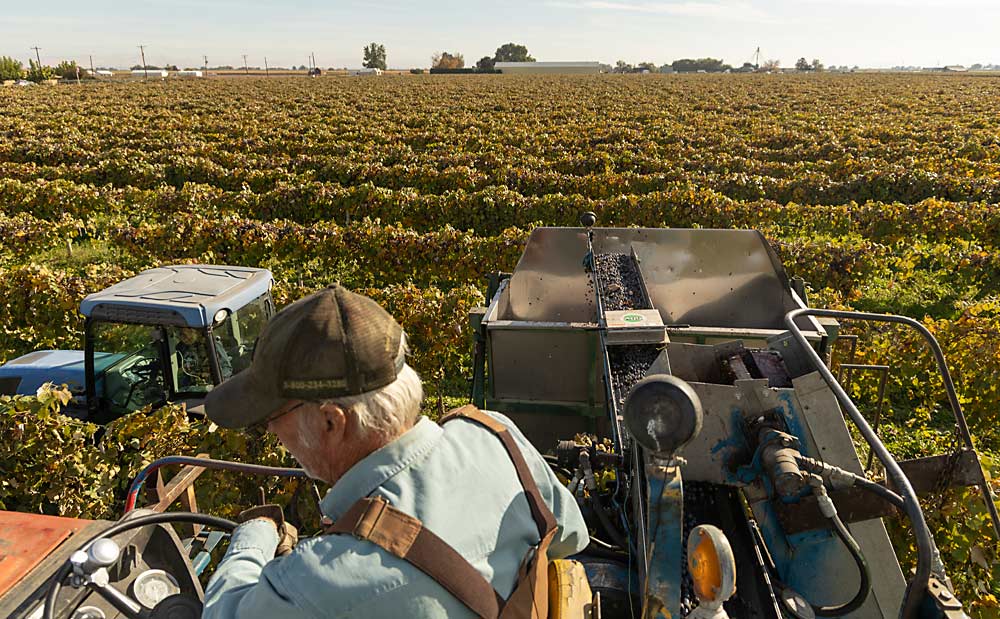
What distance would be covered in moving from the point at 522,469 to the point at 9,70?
339ft

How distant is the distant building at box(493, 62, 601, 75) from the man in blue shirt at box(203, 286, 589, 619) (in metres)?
108

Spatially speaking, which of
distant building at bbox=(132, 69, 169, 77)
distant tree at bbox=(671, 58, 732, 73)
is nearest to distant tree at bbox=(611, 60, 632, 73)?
distant tree at bbox=(671, 58, 732, 73)

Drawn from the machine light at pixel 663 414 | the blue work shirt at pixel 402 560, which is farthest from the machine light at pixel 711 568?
the blue work shirt at pixel 402 560

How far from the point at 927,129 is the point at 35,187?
1264 inches

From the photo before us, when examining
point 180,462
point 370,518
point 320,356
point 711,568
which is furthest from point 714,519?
point 180,462

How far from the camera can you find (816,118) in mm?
29688

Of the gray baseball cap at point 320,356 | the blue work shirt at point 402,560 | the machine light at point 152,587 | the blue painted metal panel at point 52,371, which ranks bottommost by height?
the blue painted metal panel at point 52,371

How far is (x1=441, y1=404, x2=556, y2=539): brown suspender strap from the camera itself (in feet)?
5.74

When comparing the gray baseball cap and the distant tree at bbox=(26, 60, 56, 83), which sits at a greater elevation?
the distant tree at bbox=(26, 60, 56, 83)

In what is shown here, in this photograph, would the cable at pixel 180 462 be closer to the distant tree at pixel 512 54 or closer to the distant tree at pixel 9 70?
the distant tree at pixel 9 70

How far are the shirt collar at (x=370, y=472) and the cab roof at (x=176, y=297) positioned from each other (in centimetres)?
370

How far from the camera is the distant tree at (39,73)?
Result: 7744 centimetres

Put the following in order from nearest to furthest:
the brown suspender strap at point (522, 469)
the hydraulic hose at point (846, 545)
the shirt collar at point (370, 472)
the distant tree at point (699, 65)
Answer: the shirt collar at point (370, 472)
the brown suspender strap at point (522, 469)
the hydraulic hose at point (846, 545)
the distant tree at point (699, 65)

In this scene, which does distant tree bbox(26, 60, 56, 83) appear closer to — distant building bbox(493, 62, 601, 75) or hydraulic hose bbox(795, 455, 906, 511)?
distant building bbox(493, 62, 601, 75)
